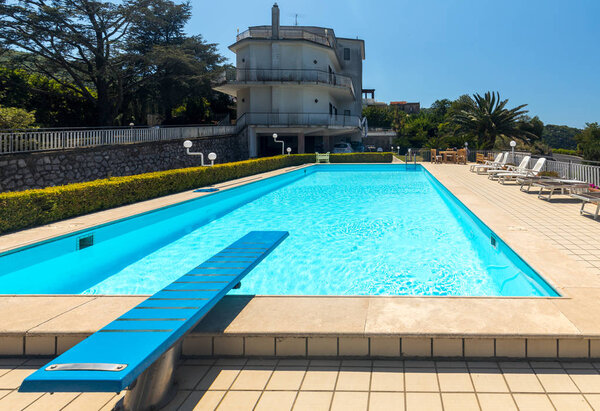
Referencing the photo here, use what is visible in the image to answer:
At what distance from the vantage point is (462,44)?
1597 inches

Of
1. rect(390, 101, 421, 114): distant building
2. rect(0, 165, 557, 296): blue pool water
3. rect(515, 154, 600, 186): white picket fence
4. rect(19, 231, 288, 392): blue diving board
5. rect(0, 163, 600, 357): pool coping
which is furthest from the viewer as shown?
rect(390, 101, 421, 114): distant building

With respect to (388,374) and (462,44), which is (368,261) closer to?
(388,374)

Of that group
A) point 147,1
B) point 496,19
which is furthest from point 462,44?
point 147,1

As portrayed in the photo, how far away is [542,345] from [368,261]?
362 centimetres

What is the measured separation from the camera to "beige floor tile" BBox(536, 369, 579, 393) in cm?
255

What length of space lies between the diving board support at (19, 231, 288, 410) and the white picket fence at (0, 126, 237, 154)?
11.6 metres

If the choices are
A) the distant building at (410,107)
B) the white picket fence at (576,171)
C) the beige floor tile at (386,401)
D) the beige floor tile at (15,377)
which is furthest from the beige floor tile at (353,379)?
the distant building at (410,107)

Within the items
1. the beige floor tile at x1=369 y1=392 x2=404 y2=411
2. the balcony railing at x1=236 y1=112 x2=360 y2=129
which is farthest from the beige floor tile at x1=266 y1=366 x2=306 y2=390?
the balcony railing at x1=236 y1=112 x2=360 y2=129

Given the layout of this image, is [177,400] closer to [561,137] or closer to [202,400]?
[202,400]

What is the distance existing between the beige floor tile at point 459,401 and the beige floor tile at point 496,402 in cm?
4

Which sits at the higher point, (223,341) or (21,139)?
(21,139)

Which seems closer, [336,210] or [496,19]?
[336,210]

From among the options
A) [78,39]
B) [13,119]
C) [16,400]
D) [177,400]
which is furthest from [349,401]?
[78,39]

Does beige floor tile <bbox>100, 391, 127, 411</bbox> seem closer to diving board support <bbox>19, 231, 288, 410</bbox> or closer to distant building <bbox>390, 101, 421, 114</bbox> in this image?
diving board support <bbox>19, 231, 288, 410</bbox>
